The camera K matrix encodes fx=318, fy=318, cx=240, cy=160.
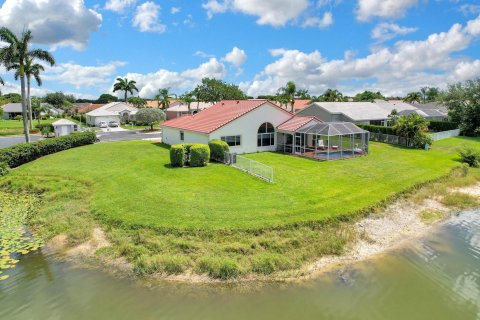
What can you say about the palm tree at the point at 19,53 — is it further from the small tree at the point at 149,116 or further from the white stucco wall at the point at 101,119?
the white stucco wall at the point at 101,119

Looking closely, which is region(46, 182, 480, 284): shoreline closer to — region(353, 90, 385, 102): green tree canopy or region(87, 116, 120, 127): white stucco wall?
region(87, 116, 120, 127): white stucco wall

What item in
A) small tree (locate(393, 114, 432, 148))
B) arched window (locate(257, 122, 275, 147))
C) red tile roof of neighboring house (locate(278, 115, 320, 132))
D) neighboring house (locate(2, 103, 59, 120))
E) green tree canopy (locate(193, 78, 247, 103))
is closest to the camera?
red tile roof of neighboring house (locate(278, 115, 320, 132))

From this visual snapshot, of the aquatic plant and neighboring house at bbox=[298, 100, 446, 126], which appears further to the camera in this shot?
neighboring house at bbox=[298, 100, 446, 126]

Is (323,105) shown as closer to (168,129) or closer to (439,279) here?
(168,129)

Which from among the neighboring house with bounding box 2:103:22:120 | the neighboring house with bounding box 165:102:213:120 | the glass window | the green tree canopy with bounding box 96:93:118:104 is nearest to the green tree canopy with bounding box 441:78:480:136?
the glass window

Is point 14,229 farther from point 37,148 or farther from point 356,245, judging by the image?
point 356,245
